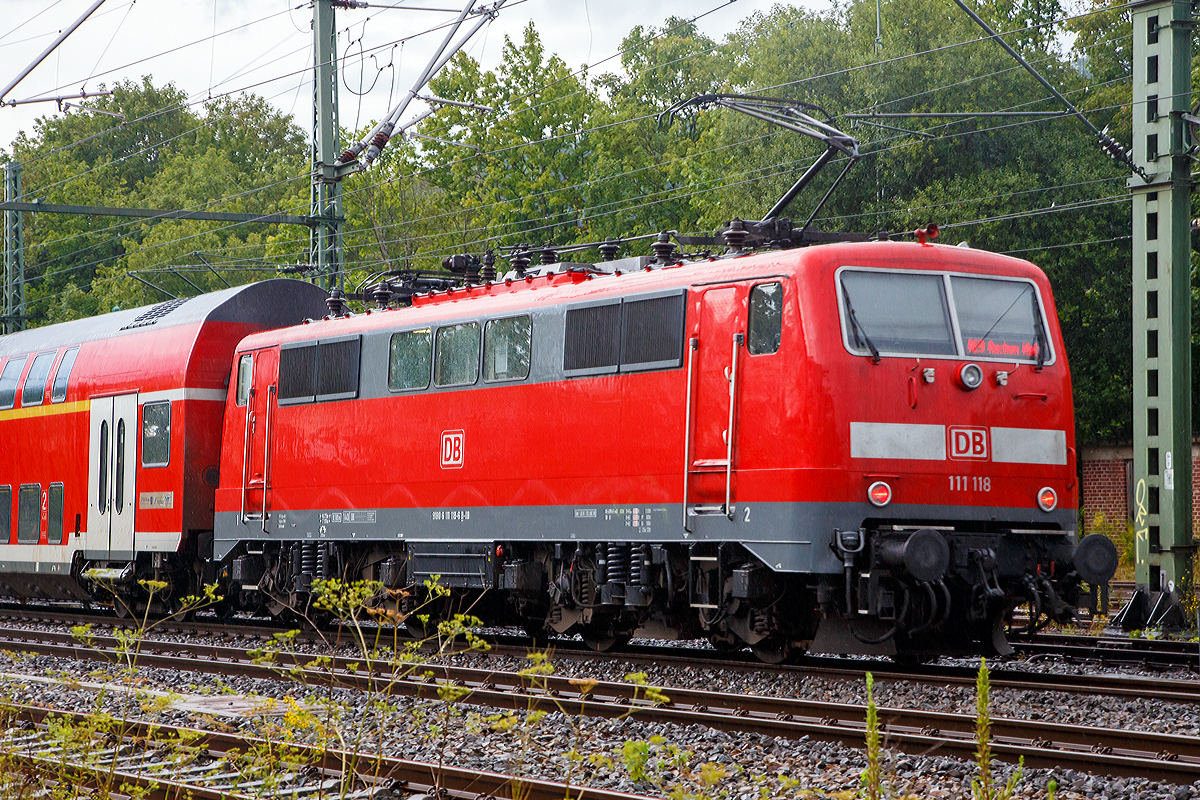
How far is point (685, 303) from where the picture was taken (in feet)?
40.2

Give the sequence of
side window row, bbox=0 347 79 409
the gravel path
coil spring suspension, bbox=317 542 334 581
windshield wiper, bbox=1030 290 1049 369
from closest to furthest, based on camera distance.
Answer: the gravel path
windshield wiper, bbox=1030 290 1049 369
coil spring suspension, bbox=317 542 334 581
side window row, bbox=0 347 79 409

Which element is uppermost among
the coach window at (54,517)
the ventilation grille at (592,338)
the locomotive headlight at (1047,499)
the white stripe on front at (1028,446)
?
the ventilation grille at (592,338)

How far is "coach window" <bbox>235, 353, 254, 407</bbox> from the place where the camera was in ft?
57.2

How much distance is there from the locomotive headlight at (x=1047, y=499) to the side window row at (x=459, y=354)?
488 centimetres

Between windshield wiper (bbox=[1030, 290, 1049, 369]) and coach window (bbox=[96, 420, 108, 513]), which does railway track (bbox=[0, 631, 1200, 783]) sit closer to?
windshield wiper (bbox=[1030, 290, 1049, 369])

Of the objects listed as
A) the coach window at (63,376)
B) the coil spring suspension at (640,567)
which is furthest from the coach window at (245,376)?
the coil spring suspension at (640,567)

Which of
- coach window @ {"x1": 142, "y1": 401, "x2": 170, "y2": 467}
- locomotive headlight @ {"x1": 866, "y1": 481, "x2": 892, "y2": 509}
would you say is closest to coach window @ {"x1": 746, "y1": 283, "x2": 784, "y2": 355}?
locomotive headlight @ {"x1": 866, "y1": 481, "x2": 892, "y2": 509}

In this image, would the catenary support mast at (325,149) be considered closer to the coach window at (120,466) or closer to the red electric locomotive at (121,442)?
the red electric locomotive at (121,442)

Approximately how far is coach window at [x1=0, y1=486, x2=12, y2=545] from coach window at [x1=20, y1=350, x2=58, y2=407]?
4.64 feet

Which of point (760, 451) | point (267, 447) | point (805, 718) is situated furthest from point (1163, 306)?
point (267, 447)

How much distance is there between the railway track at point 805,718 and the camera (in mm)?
7867

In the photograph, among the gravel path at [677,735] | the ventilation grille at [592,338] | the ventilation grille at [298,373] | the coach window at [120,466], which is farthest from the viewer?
the coach window at [120,466]

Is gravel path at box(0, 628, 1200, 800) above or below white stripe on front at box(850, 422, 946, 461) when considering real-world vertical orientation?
below

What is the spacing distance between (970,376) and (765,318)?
1.71m
